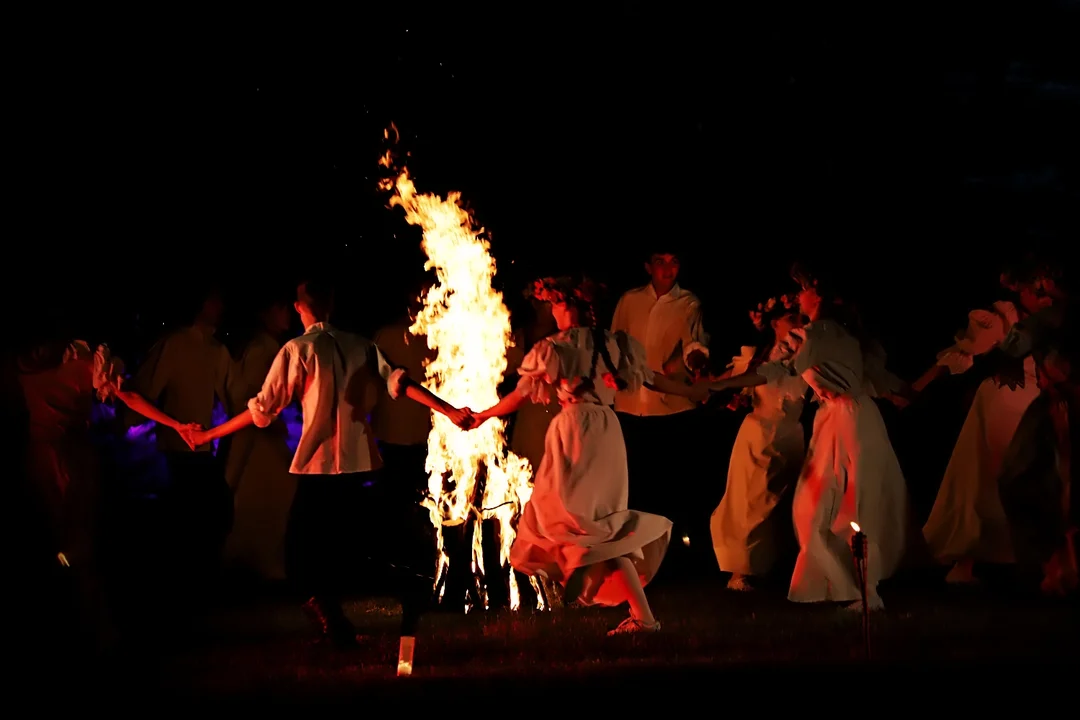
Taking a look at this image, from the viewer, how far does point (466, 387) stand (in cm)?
1128

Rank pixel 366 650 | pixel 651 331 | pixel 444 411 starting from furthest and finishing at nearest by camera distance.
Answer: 1. pixel 651 331
2. pixel 444 411
3. pixel 366 650

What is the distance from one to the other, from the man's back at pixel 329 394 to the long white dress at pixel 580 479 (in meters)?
1.03

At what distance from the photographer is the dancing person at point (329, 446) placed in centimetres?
923

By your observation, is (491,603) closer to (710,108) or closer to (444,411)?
(444,411)

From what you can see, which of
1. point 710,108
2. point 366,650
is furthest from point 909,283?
point 366,650

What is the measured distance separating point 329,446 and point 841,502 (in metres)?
3.56

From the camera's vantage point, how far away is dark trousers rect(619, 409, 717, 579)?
13164 mm

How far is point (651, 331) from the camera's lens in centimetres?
1309

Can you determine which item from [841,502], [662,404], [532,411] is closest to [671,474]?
[662,404]

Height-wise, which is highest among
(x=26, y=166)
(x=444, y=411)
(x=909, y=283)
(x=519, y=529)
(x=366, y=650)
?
(x=26, y=166)

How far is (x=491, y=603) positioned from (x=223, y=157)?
6.62m

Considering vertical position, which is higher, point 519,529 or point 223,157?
point 223,157

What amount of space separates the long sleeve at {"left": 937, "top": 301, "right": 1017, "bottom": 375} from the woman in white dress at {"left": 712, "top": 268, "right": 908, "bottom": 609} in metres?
0.88

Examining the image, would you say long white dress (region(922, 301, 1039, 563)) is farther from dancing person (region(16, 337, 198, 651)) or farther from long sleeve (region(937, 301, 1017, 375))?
dancing person (region(16, 337, 198, 651))
